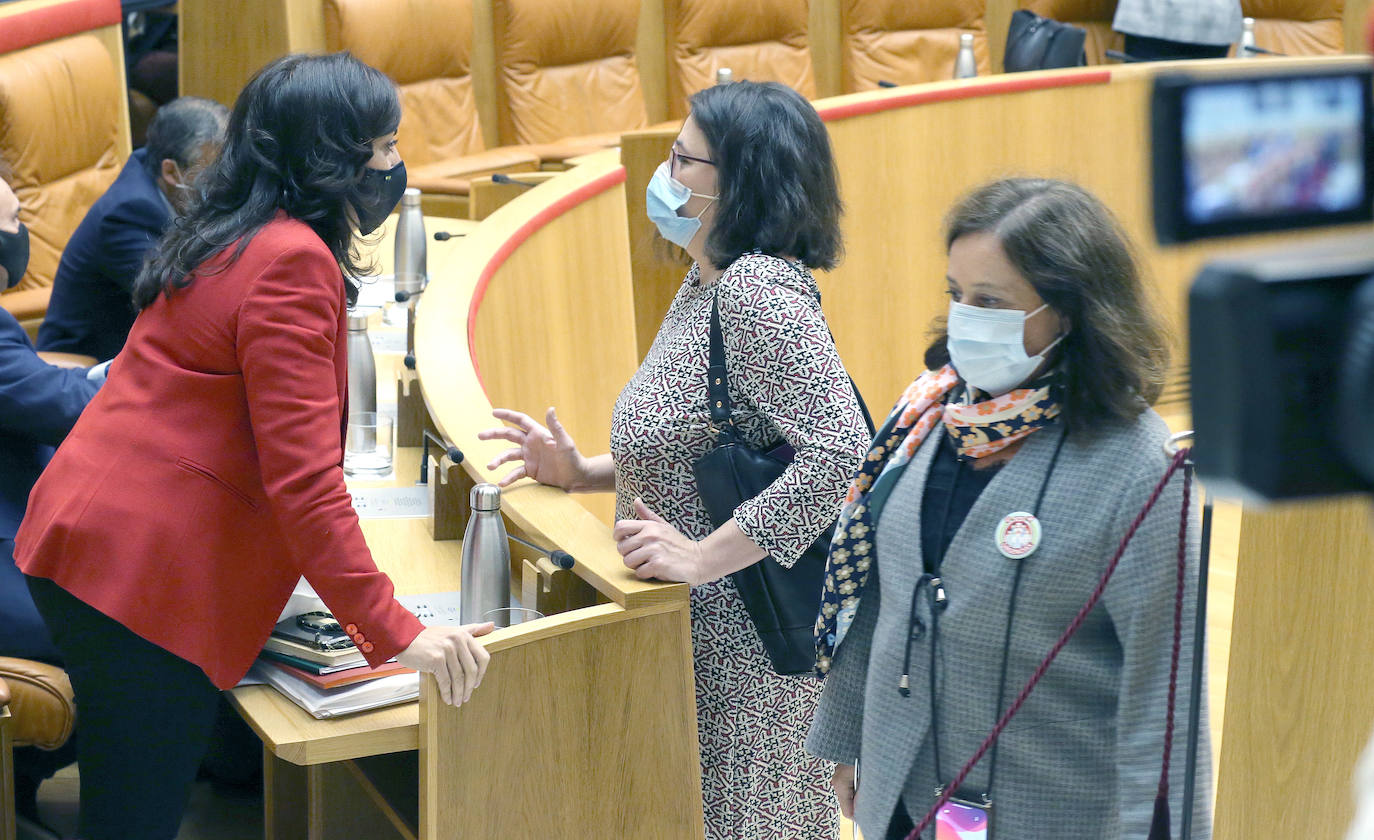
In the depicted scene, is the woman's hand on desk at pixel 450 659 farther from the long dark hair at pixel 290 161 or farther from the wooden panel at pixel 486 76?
the wooden panel at pixel 486 76

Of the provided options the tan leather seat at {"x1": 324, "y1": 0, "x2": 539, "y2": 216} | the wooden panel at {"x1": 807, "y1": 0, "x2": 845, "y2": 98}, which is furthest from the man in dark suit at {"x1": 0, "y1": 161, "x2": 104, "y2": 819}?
the wooden panel at {"x1": 807, "y1": 0, "x2": 845, "y2": 98}

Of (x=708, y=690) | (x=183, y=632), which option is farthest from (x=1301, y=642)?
(x=183, y=632)

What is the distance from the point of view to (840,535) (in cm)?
175

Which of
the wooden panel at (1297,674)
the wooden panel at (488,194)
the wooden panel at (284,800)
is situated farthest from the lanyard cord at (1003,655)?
the wooden panel at (488,194)

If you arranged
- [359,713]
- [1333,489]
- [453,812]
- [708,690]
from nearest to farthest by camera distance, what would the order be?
[1333,489], [453,812], [359,713], [708,690]

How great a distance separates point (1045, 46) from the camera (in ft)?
20.5

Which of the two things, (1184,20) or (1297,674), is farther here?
(1184,20)

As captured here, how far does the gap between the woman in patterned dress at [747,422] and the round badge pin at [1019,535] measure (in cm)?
36

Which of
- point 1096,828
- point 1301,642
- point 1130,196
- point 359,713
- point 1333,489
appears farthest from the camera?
point 1130,196

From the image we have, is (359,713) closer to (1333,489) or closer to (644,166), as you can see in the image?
(1333,489)

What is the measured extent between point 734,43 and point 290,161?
5.67 meters

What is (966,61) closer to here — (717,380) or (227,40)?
(227,40)

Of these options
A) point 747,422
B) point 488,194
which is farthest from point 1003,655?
point 488,194

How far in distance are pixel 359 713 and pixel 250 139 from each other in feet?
2.29
